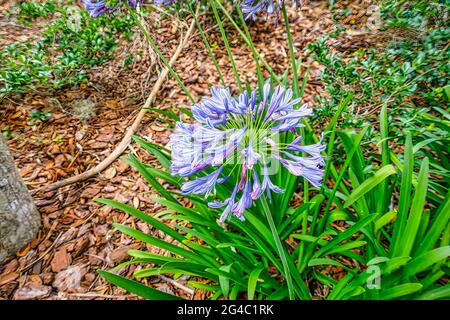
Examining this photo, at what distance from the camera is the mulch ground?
226cm

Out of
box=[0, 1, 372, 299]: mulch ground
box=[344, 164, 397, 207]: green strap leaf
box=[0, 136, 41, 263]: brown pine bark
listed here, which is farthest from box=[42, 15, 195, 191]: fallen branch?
box=[344, 164, 397, 207]: green strap leaf

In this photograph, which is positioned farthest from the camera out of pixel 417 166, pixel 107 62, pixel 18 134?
pixel 107 62

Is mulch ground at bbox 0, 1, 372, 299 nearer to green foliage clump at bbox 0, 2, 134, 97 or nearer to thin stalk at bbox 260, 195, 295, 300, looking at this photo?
green foliage clump at bbox 0, 2, 134, 97

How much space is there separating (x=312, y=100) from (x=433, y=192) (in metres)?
1.54

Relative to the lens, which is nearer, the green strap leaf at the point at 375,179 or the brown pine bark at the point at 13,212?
the green strap leaf at the point at 375,179

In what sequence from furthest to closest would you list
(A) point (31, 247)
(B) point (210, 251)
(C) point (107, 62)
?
(C) point (107, 62) < (A) point (31, 247) < (B) point (210, 251)

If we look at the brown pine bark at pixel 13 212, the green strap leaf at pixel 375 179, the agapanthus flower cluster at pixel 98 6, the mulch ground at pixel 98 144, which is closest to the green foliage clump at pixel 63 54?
the mulch ground at pixel 98 144

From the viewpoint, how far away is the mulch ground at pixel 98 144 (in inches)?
89.1

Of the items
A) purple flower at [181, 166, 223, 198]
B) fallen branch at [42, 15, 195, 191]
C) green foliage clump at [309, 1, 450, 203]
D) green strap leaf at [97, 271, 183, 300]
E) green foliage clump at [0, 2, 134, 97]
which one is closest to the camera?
purple flower at [181, 166, 223, 198]

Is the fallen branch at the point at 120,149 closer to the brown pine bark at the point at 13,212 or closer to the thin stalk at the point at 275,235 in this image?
the brown pine bark at the point at 13,212

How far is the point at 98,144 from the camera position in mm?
3168
